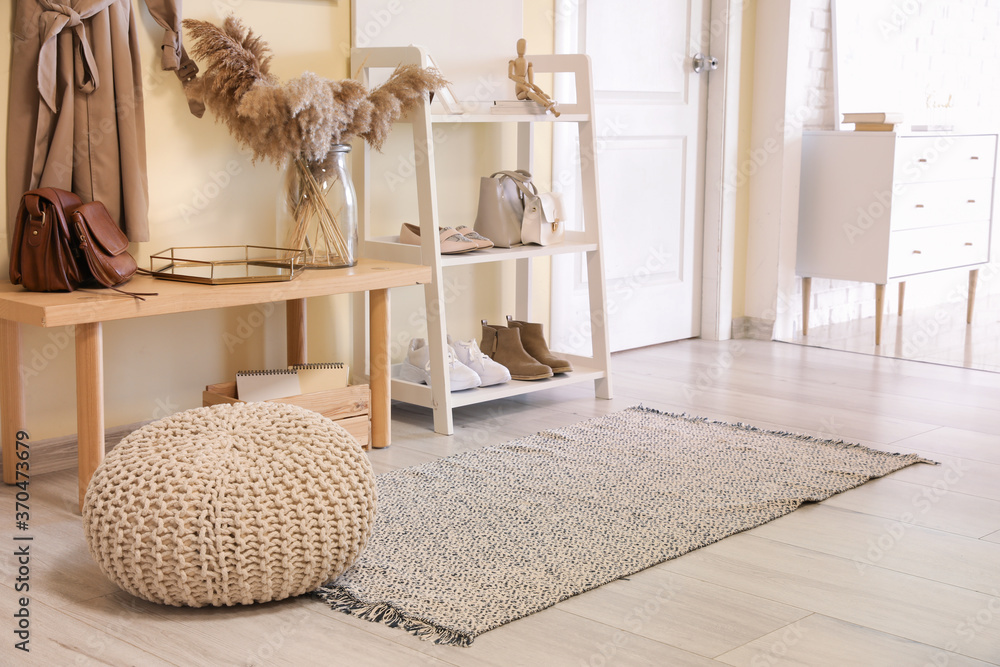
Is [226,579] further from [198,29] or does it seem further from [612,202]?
[612,202]

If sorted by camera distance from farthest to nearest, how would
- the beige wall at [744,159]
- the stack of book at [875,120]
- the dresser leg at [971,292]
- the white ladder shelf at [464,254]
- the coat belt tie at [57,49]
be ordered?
the dresser leg at [971,292] → the beige wall at [744,159] → the stack of book at [875,120] → the white ladder shelf at [464,254] → the coat belt tie at [57,49]

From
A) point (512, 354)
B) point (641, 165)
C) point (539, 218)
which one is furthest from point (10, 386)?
point (641, 165)

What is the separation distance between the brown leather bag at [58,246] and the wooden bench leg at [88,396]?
0.14 m

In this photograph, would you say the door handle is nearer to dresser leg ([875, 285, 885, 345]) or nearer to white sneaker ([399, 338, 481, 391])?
dresser leg ([875, 285, 885, 345])

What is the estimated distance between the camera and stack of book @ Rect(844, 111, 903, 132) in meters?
3.85

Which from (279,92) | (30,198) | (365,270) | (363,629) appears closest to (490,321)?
(365,270)

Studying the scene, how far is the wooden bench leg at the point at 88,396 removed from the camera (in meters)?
1.98

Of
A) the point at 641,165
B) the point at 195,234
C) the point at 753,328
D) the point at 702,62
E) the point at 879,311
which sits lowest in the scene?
the point at 753,328

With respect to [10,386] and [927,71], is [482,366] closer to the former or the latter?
[10,386]

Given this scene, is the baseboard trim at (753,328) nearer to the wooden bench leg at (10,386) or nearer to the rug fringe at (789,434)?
the rug fringe at (789,434)

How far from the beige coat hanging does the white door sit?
1.50m

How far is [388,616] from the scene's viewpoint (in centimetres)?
155

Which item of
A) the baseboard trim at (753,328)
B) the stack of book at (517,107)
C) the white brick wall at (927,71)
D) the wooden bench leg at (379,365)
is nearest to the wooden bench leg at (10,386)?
the wooden bench leg at (379,365)

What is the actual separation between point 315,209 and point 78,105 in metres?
0.56
